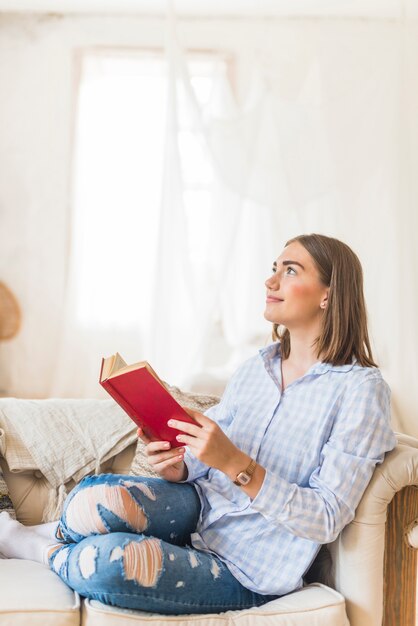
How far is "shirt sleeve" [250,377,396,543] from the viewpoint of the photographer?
4.91 feet

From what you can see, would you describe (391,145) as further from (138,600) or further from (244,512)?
(138,600)

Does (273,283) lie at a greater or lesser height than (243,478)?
greater

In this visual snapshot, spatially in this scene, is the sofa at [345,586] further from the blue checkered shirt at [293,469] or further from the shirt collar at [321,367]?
the shirt collar at [321,367]

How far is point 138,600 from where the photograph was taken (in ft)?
4.80

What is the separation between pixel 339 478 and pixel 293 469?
15 cm

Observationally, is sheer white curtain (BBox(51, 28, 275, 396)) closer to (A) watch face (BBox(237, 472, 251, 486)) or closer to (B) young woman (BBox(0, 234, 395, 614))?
(B) young woman (BBox(0, 234, 395, 614))

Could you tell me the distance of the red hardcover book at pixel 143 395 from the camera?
1.46 metres

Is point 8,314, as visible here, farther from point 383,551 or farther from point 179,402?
point 383,551

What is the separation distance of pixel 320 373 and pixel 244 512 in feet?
1.16

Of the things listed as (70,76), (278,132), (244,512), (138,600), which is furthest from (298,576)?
(70,76)

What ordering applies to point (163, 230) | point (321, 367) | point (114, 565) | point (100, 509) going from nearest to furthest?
1. point (114, 565)
2. point (100, 509)
3. point (321, 367)
4. point (163, 230)

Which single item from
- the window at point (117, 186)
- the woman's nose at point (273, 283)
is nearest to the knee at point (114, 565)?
the woman's nose at point (273, 283)

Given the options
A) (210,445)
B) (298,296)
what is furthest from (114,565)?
(298,296)

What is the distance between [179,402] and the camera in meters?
2.15
